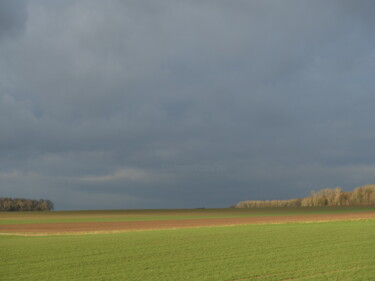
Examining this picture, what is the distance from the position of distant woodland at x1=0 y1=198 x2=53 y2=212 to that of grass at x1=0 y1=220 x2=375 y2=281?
103 meters

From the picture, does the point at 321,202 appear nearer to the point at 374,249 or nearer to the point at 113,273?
the point at 374,249

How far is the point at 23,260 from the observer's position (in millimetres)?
15766

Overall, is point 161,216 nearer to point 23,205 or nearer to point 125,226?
point 125,226

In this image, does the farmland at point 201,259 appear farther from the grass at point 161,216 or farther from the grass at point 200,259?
the grass at point 161,216

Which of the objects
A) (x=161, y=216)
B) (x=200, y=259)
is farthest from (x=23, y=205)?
(x=200, y=259)

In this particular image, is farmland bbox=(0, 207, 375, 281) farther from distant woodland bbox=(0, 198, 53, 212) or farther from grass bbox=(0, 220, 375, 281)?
distant woodland bbox=(0, 198, 53, 212)

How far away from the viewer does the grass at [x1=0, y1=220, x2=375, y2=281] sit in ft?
40.8

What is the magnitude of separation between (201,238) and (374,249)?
877 centimetres

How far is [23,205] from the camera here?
115m

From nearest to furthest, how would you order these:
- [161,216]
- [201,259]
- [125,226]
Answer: [201,259], [125,226], [161,216]

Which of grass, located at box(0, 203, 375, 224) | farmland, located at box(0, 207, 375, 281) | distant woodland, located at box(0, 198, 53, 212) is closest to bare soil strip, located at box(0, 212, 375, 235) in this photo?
farmland, located at box(0, 207, 375, 281)

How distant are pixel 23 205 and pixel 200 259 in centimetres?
11147

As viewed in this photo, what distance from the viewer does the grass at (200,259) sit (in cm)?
1245

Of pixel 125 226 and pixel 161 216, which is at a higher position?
pixel 125 226
